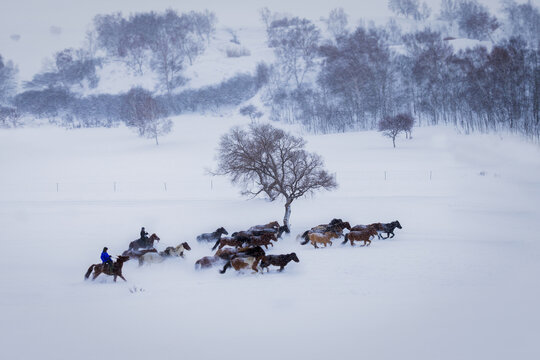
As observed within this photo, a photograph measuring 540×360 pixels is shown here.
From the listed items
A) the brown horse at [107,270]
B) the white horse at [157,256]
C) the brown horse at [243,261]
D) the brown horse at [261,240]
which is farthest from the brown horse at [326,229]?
the brown horse at [107,270]

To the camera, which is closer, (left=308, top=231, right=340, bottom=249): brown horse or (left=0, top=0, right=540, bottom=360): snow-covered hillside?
(left=0, top=0, right=540, bottom=360): snow-covered hillside

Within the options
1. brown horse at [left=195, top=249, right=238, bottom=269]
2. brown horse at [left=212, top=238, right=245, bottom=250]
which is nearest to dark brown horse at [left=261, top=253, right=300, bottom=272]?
brown horse at [left=195, top=249, right=238, bottom=269]

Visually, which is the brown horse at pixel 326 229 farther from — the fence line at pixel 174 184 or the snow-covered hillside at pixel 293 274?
the fence line at pixel 174 184

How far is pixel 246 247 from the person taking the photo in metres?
15.4

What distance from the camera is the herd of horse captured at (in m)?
13.4

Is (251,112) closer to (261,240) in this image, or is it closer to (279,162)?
(279,162)

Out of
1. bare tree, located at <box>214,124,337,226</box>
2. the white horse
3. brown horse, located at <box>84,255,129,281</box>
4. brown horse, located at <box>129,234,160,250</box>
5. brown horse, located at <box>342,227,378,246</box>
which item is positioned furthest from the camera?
bare tree, located at <box>214,124,337,226</box>

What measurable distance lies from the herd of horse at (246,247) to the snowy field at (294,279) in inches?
19.6

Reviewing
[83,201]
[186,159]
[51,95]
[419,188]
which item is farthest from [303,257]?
[51,95]

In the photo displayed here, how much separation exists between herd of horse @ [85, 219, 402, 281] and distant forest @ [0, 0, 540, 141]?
40128 millimetres

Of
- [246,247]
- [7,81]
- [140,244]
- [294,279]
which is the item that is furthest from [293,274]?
[7,81]

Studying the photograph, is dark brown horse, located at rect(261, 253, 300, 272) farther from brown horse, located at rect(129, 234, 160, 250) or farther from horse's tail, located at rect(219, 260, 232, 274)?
brown horse, located at rect(129, 234, 160, 250)

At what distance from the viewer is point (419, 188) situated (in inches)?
1136

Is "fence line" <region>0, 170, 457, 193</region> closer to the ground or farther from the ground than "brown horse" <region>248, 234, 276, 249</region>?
farther from the ground
